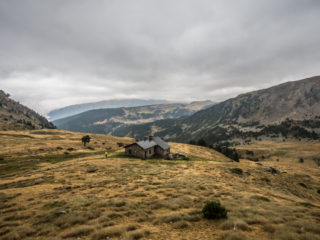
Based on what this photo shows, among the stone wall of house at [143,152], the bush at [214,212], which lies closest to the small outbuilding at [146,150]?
the stone wall of house at [143,152]

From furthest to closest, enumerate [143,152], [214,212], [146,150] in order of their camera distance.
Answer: [146,150]
[143,152]
[214,212]

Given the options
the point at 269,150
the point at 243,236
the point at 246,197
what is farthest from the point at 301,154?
the point at 243,236

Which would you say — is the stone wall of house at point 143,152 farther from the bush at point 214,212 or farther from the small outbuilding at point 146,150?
the bush at point 214,212

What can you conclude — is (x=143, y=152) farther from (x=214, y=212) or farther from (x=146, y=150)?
(x=214, y=212)

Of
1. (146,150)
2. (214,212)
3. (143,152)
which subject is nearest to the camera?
(214,212)

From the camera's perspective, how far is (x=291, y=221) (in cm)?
1041

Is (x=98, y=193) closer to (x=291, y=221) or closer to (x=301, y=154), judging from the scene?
(x=291, y=221)

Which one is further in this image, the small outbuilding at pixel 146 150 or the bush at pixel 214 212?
the small outbuilding at pixel 146 150

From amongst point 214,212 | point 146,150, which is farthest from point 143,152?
point 214,212

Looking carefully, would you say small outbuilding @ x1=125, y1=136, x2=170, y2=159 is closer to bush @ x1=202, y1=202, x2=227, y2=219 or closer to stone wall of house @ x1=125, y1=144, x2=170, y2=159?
stone wall of house @ x1=125, y1=144, x2=170, y2=159

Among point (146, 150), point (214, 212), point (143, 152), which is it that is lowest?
point (143, 152)

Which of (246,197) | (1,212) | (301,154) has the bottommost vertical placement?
(301,154)

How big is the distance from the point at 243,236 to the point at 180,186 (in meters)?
12.5

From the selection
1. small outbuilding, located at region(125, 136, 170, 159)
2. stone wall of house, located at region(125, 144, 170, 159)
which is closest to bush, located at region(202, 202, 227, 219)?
small outbuilding, located at region(125, 136, 170, 159)
